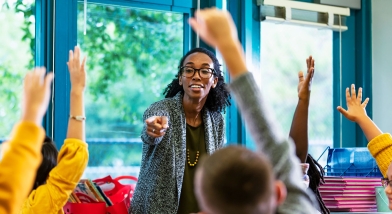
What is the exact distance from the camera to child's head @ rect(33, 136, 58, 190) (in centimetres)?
195

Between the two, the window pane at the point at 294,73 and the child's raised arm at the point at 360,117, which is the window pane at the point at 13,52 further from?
the child's raised arm at the point at 360,117

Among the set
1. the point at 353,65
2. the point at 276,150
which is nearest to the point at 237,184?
the point at 276,150

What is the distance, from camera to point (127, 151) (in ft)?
10.8

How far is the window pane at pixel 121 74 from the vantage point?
3195mm

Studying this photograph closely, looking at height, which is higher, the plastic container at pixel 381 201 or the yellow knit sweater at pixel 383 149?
the yellow knit sweater at pixel 383 149

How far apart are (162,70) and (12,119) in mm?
905

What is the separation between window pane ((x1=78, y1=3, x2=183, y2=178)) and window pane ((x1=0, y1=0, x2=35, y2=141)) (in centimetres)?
28

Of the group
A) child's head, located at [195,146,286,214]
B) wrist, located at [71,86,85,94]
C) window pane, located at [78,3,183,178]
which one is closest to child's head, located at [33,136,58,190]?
wrist, located at [71,86,85,94]

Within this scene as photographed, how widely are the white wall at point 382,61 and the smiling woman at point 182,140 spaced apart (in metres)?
1.66

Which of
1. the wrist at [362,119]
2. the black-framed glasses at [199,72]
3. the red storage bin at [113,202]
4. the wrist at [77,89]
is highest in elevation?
the black-framed glasses at [199,72]

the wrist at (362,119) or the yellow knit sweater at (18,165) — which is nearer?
the yellow knit sweater at (18,165)

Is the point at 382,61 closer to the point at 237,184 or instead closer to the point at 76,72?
the point at 76,72

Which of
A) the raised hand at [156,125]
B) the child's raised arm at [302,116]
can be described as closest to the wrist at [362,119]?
the child's raised arm at [302,116]

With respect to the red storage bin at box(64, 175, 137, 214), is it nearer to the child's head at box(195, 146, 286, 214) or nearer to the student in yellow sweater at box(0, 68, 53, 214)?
the student in yellow sweater at box(0, 68, 53, 214)
